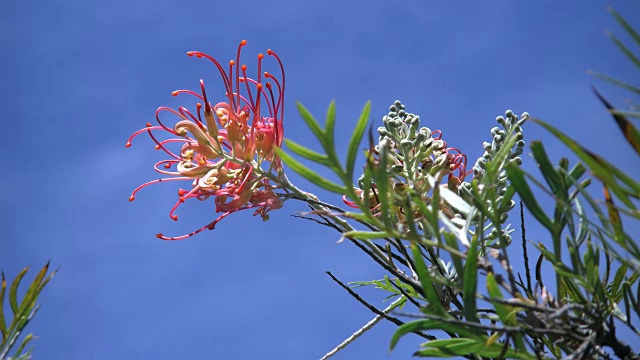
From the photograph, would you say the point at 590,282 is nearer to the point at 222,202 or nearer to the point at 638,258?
the point at 638,258

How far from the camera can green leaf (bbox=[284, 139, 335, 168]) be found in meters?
0.63

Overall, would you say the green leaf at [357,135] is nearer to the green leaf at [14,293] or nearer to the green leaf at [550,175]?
the green leaf at [550,175]

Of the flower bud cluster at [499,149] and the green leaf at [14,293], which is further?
the flower bud cluster at [499,149]

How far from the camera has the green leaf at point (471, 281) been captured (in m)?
0.58

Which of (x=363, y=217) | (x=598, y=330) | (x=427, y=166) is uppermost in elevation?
(x=427, y=166)

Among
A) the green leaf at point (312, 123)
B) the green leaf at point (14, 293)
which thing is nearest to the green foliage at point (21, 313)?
the green leaf at point (14, 293)

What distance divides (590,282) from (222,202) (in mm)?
564

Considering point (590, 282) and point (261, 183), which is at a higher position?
point (261, 183)

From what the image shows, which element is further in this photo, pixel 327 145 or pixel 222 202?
pixel 222 202

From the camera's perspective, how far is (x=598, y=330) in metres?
0.58

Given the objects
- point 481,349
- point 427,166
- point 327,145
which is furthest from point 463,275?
point 427,166

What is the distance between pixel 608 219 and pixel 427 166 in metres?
0.41

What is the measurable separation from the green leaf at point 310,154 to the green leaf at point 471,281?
0.47 ft

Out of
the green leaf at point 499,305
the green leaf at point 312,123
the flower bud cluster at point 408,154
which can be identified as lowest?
the green leaf at point 499,305
